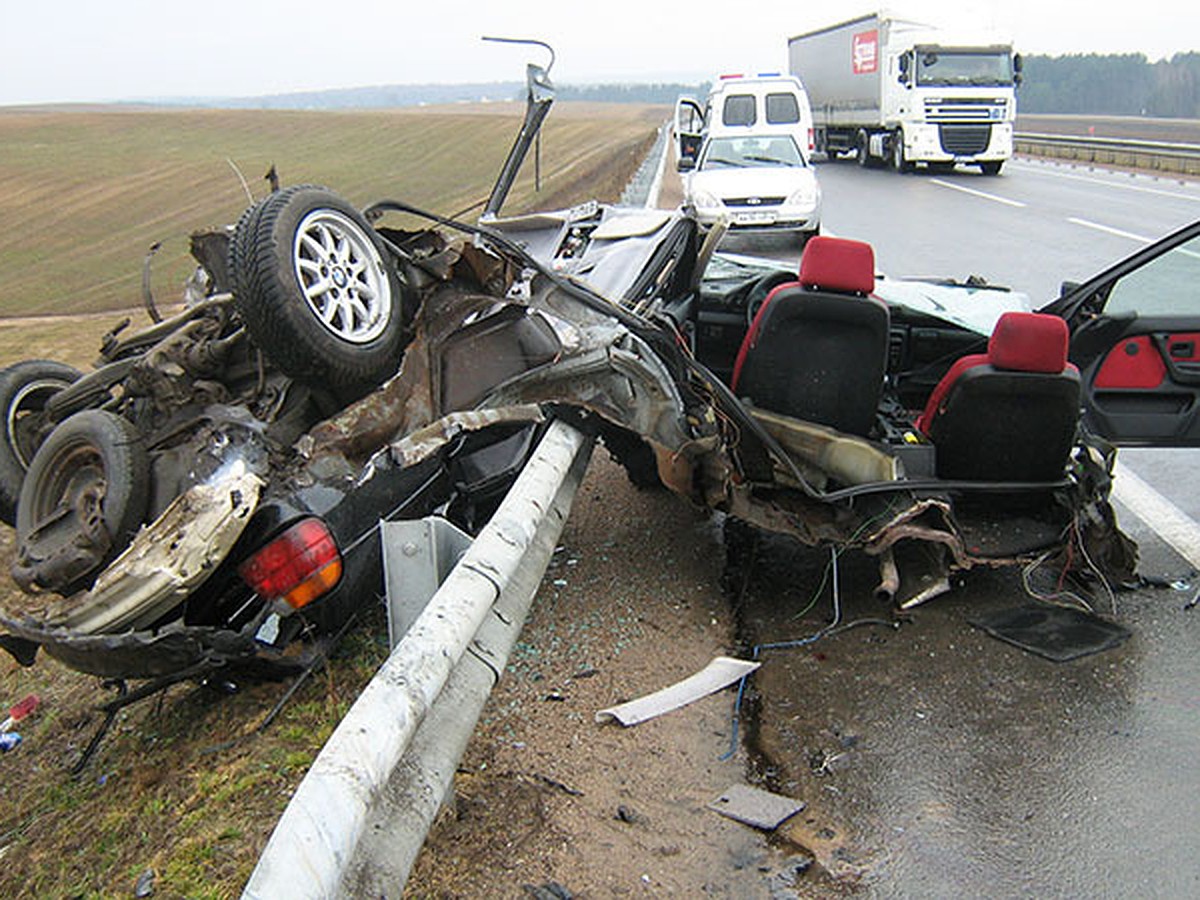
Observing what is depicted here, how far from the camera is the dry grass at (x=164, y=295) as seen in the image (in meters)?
2.94

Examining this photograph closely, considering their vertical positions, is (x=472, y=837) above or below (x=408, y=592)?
below

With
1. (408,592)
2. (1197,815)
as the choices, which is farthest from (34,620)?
(1197,815)

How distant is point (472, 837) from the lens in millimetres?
2838

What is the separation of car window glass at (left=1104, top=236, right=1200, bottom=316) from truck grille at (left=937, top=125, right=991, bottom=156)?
2304 centimetres

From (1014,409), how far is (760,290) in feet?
5.09

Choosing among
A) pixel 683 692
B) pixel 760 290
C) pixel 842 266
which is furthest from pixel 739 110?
pixel 683 692

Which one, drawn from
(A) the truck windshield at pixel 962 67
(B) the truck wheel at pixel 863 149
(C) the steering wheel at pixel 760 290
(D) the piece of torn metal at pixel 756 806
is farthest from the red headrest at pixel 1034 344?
(B) the truck wheel at pixel 863 149

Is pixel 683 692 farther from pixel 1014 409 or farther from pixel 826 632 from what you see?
pixel 1014 409

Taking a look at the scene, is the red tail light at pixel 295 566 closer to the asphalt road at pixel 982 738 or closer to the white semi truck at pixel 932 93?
the asphalt road at pixel 982 738

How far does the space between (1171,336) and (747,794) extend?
3.58 meters

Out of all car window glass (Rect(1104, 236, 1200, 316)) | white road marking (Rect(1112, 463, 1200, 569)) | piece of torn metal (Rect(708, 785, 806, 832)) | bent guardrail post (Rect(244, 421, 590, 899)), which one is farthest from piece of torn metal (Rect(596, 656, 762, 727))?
car window glass (Rect(1104, 236, 1200, 316))

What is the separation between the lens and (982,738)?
3.54 meters

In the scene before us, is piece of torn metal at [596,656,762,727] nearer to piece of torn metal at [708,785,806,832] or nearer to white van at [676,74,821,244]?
piece of torn metal at [708,785,806,832]

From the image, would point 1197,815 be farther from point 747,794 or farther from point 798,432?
point 798,432
